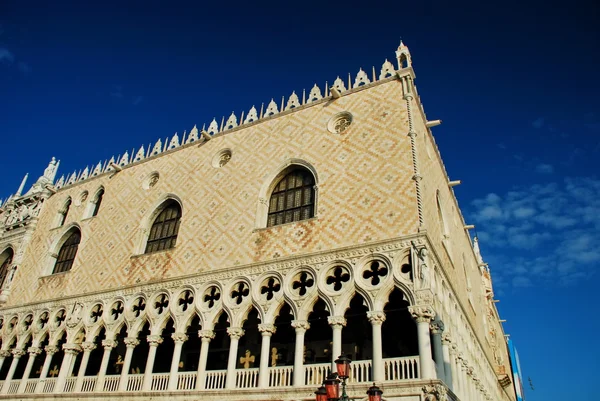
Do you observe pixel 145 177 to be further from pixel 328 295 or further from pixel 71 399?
pixel 328 295

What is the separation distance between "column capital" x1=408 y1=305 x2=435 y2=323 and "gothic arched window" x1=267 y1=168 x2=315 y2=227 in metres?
4.25

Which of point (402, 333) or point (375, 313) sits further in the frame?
point (402, 333)

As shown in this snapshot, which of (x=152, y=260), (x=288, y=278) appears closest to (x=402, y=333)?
(x=288, y=278)

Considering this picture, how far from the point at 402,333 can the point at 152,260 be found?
818 centimetres

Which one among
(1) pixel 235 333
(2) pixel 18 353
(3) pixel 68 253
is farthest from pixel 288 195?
(2) pixel 18 353

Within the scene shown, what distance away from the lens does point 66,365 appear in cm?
1468

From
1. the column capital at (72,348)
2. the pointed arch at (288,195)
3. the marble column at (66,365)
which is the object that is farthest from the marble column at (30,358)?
the pointed arch at (288,195)

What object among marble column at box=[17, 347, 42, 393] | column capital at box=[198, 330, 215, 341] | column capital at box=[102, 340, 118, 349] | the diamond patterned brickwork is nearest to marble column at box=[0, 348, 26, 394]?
marble column at box=[17, 347, 42, 393]

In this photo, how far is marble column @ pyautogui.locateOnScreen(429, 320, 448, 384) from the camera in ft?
31.9

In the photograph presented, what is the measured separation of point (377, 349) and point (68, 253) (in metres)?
14.2

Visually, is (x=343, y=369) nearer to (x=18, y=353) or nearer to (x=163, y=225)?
(x=163, y=225)

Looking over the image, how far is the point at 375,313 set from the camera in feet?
33.4

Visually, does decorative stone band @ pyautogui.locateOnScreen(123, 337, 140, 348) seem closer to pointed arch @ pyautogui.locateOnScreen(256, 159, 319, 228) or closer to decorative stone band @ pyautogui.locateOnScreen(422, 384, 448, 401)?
pointed arch @ pyautogui.locateOnScreen(256, 159, 319, 228)

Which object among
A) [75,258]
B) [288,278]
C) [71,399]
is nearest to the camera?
[288,278]
